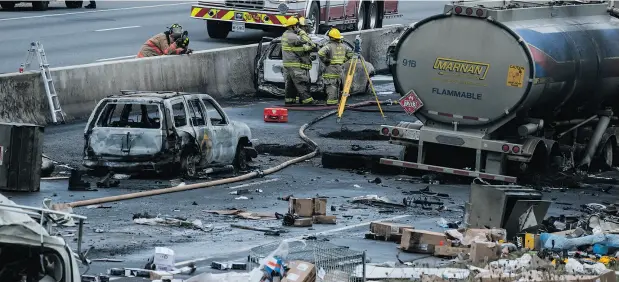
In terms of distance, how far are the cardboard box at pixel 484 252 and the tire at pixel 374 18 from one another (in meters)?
27.3

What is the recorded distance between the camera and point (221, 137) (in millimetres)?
20359

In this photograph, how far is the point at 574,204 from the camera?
62.9 ft

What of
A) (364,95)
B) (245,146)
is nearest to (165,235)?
(245,146)

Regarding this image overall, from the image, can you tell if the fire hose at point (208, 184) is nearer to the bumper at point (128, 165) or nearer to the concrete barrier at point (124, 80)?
the bumper at point (128, 165)

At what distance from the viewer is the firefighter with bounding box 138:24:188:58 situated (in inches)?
1104

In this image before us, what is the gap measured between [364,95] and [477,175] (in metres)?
11.4

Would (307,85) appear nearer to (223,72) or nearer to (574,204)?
(223,72)

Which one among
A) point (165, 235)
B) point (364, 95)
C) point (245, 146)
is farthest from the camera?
point (364, 95)

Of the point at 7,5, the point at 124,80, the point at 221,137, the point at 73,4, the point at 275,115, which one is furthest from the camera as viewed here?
the point at 73,4

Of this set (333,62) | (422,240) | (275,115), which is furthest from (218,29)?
(422,240)

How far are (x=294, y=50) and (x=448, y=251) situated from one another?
47.2ft

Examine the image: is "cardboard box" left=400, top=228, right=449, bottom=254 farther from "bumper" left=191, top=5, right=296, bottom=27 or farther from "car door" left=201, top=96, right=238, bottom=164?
"bumper" left=191, top=5, right=296, bottom=27

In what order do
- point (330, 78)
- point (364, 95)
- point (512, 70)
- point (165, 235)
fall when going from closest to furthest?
point (165, 235), point (512, 70), point (330, 78), point (364, 95)

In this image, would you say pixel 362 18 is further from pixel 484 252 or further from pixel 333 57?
pixel 484 252
